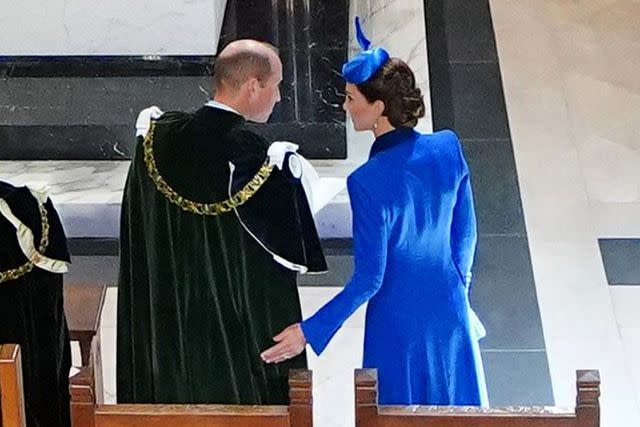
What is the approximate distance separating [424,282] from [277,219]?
411 millimetres

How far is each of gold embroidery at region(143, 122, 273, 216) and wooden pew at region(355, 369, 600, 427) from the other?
745 mm

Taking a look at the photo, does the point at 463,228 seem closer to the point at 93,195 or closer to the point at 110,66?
the point at 93,195

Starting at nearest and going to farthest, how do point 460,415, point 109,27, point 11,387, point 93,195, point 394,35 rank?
point 11,387
point 460,415
point 93,195
point 109,27
point 394,35

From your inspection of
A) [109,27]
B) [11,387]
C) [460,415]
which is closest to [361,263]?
[460,415]

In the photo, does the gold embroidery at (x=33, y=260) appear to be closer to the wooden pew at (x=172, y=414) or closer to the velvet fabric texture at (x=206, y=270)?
the velvet fabric texture at (x=206, y=270)

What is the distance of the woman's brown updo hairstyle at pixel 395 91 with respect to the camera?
10.9 ft

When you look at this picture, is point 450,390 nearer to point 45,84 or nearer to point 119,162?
point 119,162

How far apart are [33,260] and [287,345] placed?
2.17 ft

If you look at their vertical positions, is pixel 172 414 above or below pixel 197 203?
below

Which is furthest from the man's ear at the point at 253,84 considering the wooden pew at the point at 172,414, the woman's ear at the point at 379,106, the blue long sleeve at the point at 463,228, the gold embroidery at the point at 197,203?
the wooden pew at the point at 172,414

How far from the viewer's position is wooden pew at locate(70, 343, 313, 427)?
109 inches

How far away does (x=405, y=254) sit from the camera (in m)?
3.44

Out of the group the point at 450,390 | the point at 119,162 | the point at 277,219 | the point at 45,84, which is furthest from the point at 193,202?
the point at 45,84

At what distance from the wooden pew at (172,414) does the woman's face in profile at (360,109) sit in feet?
2.83
